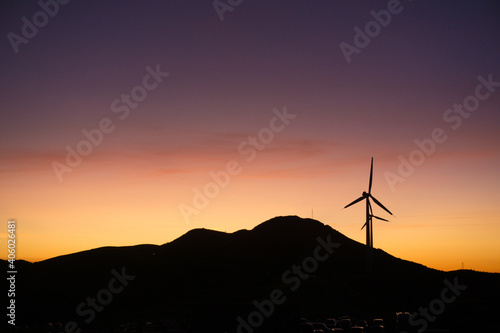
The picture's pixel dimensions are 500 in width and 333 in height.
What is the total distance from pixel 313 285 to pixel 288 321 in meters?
121

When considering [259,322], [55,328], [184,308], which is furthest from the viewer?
[184,308]

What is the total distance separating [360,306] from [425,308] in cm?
1632

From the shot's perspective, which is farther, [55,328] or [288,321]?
[55,328]

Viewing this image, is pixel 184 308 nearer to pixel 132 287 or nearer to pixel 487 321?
pixel 132 287

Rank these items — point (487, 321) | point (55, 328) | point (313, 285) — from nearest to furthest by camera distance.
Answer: point (55, 328) < point (487, 321) < point (313, 285)

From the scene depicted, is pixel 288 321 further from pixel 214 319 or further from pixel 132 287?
pixel 132 287

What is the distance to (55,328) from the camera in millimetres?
90938

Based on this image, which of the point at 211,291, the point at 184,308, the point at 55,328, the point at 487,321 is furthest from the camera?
the point at 211,291

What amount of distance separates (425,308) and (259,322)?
3626 inches

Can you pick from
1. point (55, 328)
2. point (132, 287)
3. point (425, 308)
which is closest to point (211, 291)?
point (132, 287)

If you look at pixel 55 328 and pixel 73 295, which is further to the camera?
pixel 73 295

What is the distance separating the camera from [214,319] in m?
55.1

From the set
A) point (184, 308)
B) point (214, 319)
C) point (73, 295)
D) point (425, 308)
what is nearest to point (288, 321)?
point (214, 319)

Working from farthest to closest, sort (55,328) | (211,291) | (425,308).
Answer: (211,291)
(425,308)
(55,328)
